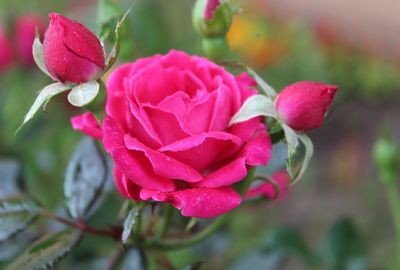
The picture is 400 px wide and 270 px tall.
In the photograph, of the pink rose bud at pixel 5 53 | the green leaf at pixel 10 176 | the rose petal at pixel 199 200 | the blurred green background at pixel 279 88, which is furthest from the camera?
the pink rose bud at pixel 5 53

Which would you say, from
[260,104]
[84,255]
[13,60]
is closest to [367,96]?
[13,60]

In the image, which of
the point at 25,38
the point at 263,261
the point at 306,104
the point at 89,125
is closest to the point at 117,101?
the point at 89,125

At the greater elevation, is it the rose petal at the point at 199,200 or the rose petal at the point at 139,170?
the rose petal at the point at 139,170

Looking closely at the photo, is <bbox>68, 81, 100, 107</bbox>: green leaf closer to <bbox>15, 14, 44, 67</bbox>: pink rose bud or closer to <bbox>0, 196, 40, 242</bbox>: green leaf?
<bbox>0, 196, 40, 242</bbox>: green leaf

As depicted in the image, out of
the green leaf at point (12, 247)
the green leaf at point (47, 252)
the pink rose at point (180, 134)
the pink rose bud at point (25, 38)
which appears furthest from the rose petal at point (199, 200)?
the pink rose bud at point (25, 38)

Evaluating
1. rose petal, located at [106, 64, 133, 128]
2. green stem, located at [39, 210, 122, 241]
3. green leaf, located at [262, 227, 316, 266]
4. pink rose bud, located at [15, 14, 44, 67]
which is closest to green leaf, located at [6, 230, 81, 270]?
green stem, located at [39, 210, 122, 241]

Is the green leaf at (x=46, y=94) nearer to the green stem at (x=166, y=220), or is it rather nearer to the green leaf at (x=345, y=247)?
the green stem at (x=166, y=220)
